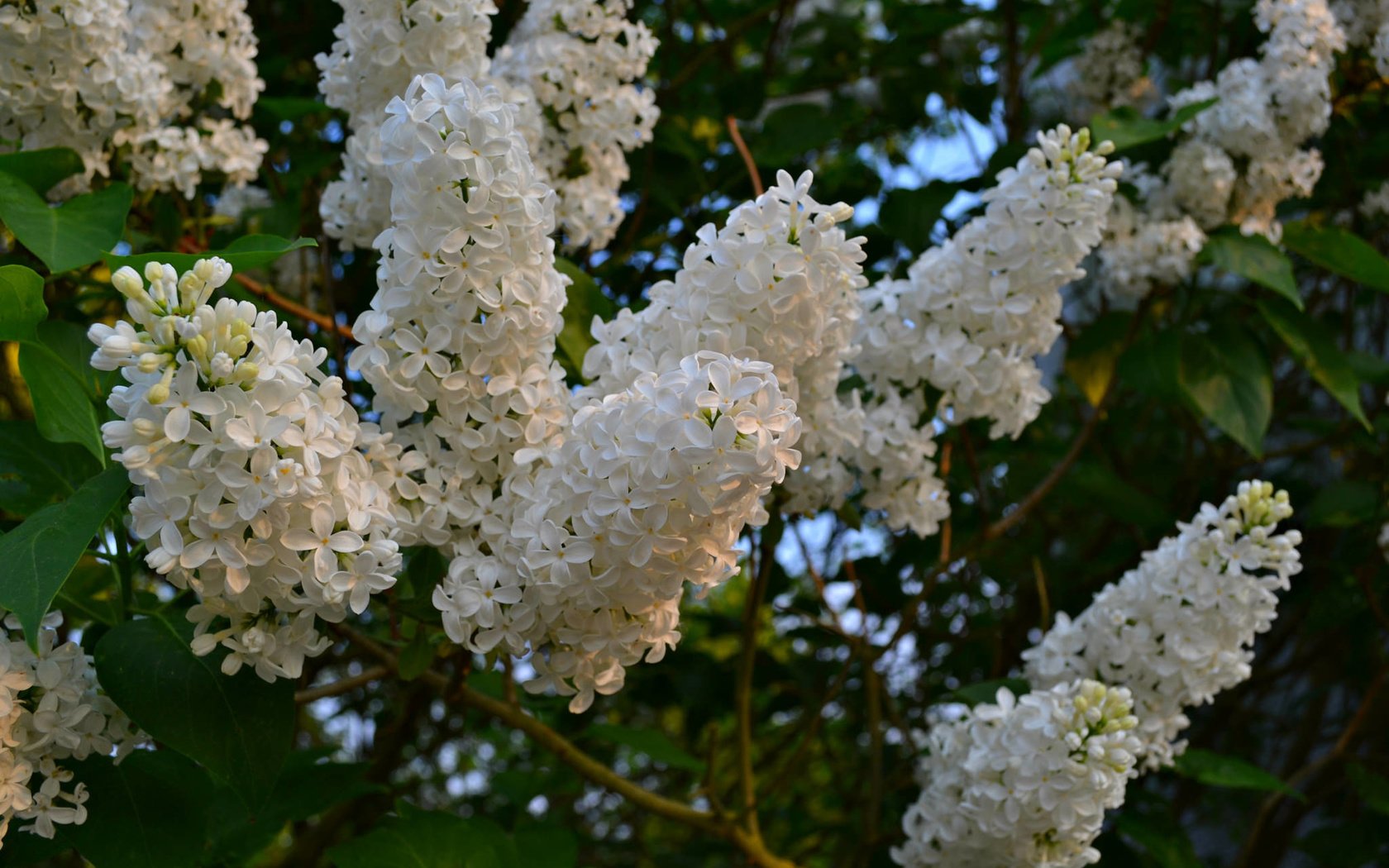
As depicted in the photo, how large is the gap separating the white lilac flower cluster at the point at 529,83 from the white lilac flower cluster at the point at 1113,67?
1.69 metres

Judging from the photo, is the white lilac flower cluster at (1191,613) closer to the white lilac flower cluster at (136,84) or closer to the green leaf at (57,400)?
the green leaf at (57,400)

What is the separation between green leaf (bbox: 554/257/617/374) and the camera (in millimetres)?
1604

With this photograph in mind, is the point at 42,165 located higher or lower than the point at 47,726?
higher

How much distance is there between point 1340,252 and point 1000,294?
1151 mm

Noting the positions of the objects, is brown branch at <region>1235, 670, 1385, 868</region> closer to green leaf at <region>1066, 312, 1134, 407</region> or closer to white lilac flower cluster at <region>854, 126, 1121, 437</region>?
green leaf at <region>1066, 312, 1134, 407</region>

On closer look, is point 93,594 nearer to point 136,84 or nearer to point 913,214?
point 136,84

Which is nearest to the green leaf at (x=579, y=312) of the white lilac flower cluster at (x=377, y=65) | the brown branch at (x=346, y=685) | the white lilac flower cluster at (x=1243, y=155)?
the white lilac flower cluster at (x=377, y=65)

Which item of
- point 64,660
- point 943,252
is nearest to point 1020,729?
point 943,252

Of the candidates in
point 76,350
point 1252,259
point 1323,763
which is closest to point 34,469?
point 76,350

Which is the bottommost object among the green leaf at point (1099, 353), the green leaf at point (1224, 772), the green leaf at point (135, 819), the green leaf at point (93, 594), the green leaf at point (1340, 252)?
the green leaf at point (135, 819)

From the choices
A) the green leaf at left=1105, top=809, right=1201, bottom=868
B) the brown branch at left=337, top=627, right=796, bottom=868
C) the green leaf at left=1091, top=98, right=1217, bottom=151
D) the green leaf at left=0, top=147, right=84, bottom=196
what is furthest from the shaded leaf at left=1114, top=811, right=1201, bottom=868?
the green leaf at left=0, top=147, right=84, bottom=196

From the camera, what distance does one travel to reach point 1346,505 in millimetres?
2734

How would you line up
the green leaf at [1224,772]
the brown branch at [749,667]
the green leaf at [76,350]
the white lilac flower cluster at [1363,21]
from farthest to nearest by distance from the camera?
the white lilac flower cluster at [1363,21] < the green leaf at [1224,772] < the brown branch at [749,667] < the green leaf at [76,350]

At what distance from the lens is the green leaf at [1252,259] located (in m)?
2.23
